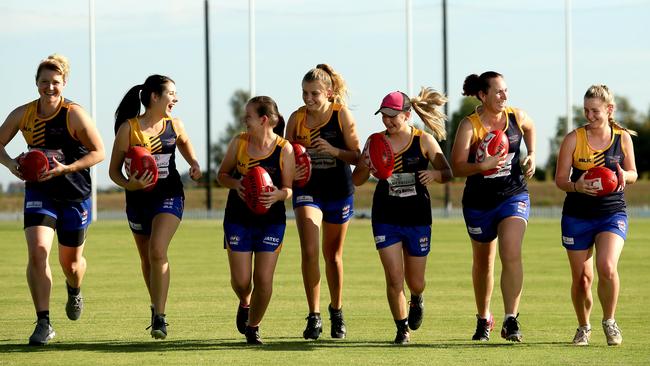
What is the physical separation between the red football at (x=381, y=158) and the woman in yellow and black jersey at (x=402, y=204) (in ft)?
0.37

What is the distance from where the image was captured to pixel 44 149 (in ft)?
36.5

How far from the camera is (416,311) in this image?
11391mm

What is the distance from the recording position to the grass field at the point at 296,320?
1016cm

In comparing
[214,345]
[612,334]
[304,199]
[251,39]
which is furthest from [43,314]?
[251,39]

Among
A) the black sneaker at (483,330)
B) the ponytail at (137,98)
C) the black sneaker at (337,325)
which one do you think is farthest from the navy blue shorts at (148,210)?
the black sneaker at (483,330)

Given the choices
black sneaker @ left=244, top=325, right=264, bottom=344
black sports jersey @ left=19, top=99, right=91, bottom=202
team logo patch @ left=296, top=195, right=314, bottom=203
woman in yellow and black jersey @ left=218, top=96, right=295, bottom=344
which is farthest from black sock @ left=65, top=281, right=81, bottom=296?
team logo patch @ left=296, top=195, right=314, bottom=203

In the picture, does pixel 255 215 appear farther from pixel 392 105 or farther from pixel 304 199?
pixel 392 105

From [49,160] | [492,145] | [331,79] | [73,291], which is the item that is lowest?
[73,291]

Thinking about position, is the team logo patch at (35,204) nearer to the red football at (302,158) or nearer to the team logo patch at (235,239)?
the team logo patch at (235,239)

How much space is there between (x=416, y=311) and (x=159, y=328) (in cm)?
214

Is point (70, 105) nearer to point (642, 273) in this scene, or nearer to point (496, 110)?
point (496, 110)

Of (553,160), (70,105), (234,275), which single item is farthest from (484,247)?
(553,160)

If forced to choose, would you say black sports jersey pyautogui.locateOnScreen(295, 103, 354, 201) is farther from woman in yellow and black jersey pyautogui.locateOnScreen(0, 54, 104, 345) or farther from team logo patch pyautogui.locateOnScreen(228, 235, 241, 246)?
woman in yellow and black jersey pyautogui.locateOnScreen(0, 54, 104, 345)

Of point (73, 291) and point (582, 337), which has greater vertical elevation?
point (73, 291)
